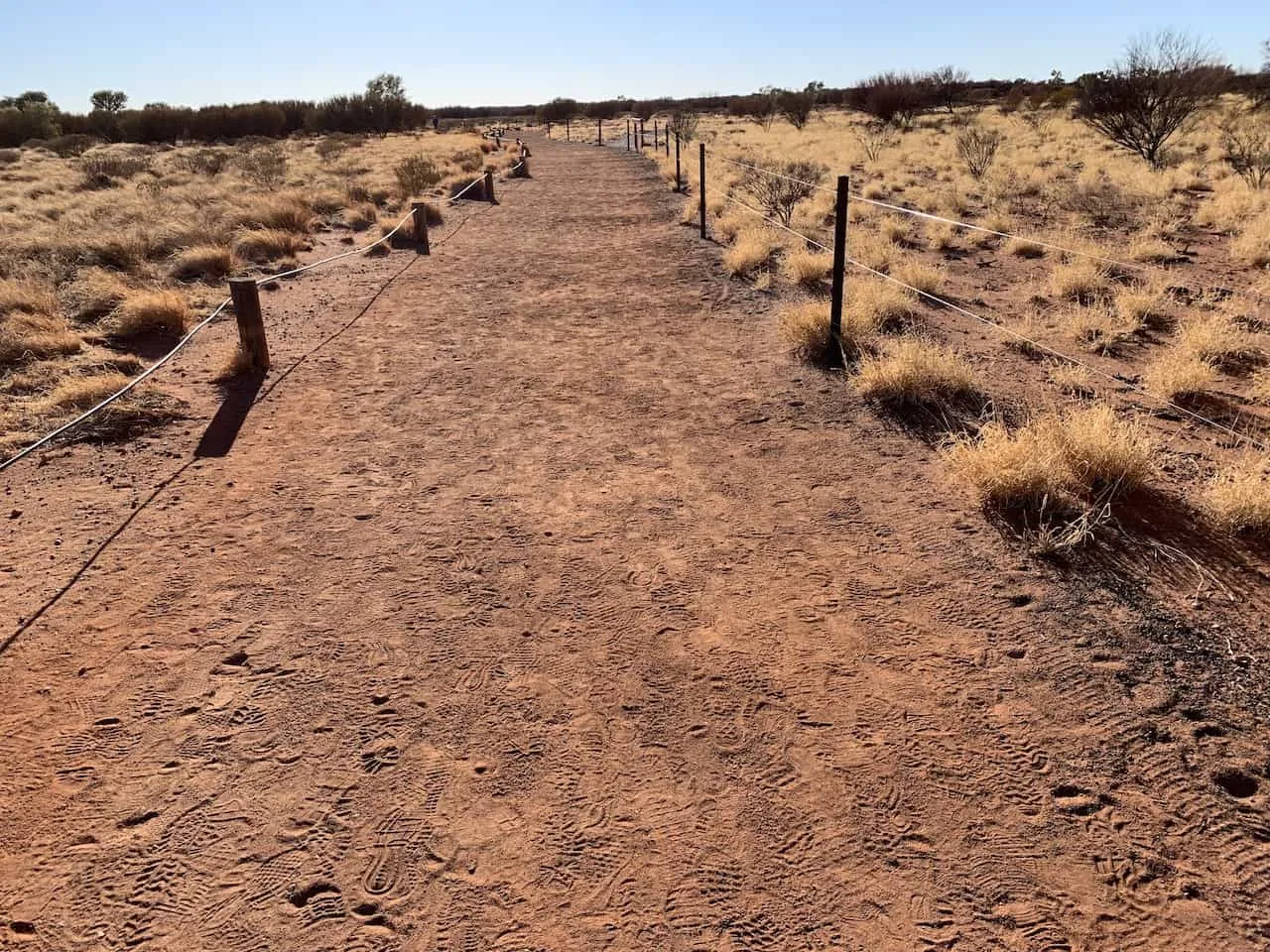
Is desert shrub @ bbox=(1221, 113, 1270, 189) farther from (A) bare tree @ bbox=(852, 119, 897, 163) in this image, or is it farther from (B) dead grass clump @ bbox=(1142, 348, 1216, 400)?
(B) dead grass clump @ bbox=(1142, 348, 1216, 400)

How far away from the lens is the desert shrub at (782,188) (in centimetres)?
1464

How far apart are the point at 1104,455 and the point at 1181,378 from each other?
241 cm

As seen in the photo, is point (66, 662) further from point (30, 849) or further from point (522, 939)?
point (522, 939)

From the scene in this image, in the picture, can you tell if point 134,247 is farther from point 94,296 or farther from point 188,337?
point 188,337

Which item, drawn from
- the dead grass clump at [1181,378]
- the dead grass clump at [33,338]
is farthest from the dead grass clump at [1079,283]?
the dead grass clump at [33,338]

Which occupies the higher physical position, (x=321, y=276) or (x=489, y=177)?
(x=489, y=177)

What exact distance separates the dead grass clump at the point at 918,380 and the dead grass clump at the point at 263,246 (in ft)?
33.7

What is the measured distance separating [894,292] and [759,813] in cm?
Answer: 712

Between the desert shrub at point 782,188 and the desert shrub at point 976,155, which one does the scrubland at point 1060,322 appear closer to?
the desert shrub at point 782,188

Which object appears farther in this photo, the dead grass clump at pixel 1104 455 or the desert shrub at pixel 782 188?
the desert shrub at pixel 782 188

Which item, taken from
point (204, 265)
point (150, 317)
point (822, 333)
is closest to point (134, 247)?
point (204, 265)

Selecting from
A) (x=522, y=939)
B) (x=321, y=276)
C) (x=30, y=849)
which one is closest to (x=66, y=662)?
(x=30, y=849)

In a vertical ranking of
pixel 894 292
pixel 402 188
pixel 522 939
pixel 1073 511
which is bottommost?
pixel 522 939

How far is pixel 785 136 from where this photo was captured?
36.8 m
